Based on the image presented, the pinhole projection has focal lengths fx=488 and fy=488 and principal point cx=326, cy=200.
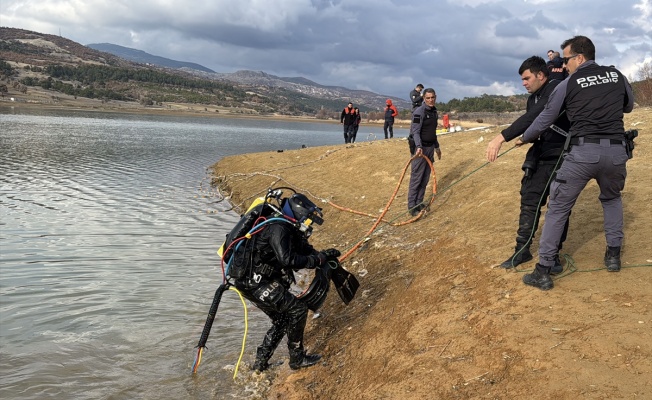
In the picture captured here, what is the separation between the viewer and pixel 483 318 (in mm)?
4980

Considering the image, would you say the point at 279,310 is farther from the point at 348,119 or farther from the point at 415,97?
the point at 348,119

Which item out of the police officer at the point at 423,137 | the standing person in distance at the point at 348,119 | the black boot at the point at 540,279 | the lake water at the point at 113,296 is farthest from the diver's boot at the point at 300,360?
the standing person in distance at the point at 348,119

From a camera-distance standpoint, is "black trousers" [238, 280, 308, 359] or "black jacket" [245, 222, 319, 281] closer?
"black jacket" [245, 222, 319, 281]

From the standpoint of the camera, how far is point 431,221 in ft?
31.6

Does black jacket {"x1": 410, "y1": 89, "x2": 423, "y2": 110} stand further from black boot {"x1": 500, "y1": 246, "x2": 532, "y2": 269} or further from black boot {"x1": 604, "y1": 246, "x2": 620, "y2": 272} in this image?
black boot {"x1": 604, "y1": 246, "x2": 620, "y2": 272}

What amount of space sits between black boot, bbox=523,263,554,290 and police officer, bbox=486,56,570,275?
382 mm

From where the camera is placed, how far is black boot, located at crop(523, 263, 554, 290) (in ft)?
17.0

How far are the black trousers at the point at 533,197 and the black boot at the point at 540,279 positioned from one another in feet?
2.18

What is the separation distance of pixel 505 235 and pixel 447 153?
8.26 metres

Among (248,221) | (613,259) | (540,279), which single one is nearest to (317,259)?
(248,221)

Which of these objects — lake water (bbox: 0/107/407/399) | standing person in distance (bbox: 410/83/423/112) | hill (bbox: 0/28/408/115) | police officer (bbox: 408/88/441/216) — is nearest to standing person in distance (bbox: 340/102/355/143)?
standing person in distance (bbox: 410/83/423/112)

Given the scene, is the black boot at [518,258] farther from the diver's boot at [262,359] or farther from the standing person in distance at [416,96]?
the standing person in distance at [416,96]

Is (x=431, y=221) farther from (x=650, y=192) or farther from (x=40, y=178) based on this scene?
(x=40, y=178)

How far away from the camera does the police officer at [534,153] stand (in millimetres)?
5633
